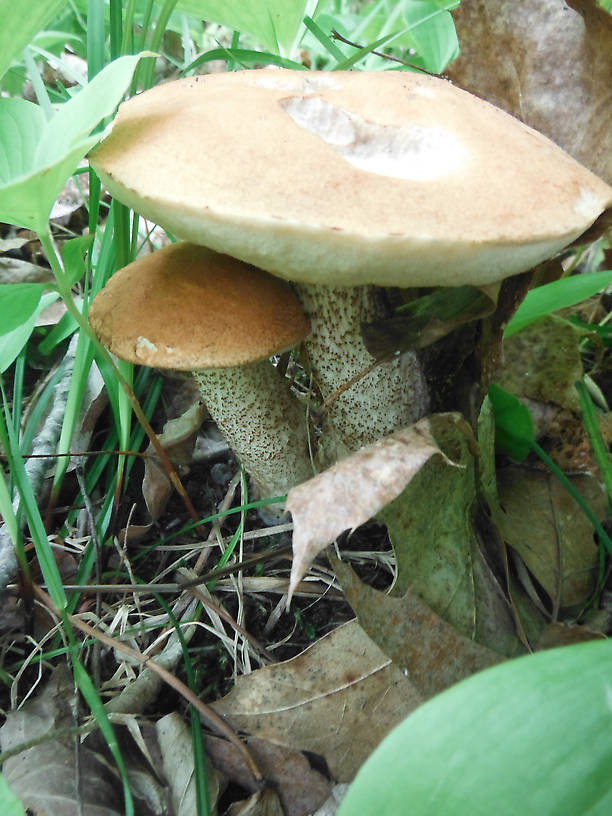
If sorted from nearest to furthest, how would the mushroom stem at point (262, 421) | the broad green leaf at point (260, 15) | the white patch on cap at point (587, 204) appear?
the white patch on cap at point (587, 204) < the mushroom stem at point (262, 421) < the broad green leaf at point (260, 15)

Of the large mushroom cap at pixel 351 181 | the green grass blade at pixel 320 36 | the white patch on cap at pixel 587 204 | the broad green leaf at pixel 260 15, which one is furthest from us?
the green grass blade at pixel 320 36

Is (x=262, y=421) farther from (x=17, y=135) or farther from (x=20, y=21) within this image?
(x=20, y=21)

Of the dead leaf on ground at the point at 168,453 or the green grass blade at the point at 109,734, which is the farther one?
the dead leaf on ground at the point at 168,453

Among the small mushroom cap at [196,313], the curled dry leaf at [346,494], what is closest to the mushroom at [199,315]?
the small mushroom cap at [196,313]

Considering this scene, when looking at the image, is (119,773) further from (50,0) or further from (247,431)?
(50,0)

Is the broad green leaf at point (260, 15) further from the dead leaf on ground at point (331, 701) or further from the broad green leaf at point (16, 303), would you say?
the dead leaf on ground at point (331, 701)

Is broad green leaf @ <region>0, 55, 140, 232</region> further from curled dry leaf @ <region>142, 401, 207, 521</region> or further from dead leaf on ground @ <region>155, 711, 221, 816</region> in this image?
dead leaf on ground @ <region>155, 711, 221, 816</region>

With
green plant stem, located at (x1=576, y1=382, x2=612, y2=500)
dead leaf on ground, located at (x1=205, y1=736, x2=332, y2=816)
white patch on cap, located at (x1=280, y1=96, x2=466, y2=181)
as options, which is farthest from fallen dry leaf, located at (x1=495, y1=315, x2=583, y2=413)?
dead leaf on ground, located at (x1=205, y1=736, x2=332, y2=816)

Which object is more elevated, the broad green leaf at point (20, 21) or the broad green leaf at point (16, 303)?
the broad green leaf at point (20, 21)
